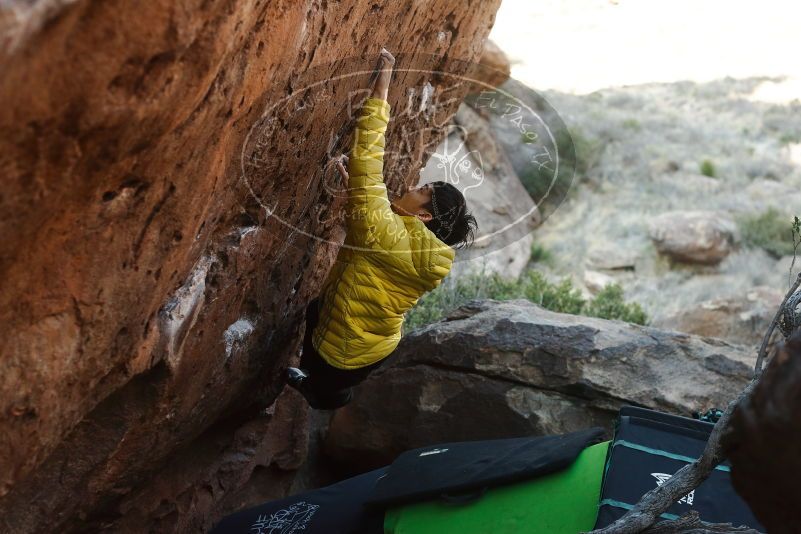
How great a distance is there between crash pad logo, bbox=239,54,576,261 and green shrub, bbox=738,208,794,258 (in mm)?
9605

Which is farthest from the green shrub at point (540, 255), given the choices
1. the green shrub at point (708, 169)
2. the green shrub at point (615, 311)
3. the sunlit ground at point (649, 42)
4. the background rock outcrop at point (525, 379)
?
the background rock outcrop at point (525, 379)

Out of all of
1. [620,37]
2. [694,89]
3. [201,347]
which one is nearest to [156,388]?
[201,347]

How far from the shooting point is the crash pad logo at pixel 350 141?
3.19m

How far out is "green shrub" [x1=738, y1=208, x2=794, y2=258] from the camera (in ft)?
44.6

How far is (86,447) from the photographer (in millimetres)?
3182

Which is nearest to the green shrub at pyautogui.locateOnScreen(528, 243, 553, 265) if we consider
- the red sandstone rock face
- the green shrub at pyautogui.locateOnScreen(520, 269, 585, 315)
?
the green shrub at pyautogui.locateOnScreen(520, 269, 585, 315)

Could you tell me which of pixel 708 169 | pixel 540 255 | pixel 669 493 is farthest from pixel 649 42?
pixel 669 493

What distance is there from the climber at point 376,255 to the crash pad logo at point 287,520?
54 centimetres

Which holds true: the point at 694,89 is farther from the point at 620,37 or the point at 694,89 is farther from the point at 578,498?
the point at 578,498

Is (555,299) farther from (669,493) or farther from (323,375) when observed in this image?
(669,493)

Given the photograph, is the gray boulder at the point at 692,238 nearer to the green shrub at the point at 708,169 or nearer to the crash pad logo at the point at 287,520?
the green shrub at the point at 708,169

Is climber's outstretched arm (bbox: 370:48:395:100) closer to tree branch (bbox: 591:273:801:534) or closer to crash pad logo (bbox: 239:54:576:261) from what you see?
crash pad logo (bbox: 239:54:576:261)

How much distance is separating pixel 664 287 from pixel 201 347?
1035 centimetres

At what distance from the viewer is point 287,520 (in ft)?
13.2
